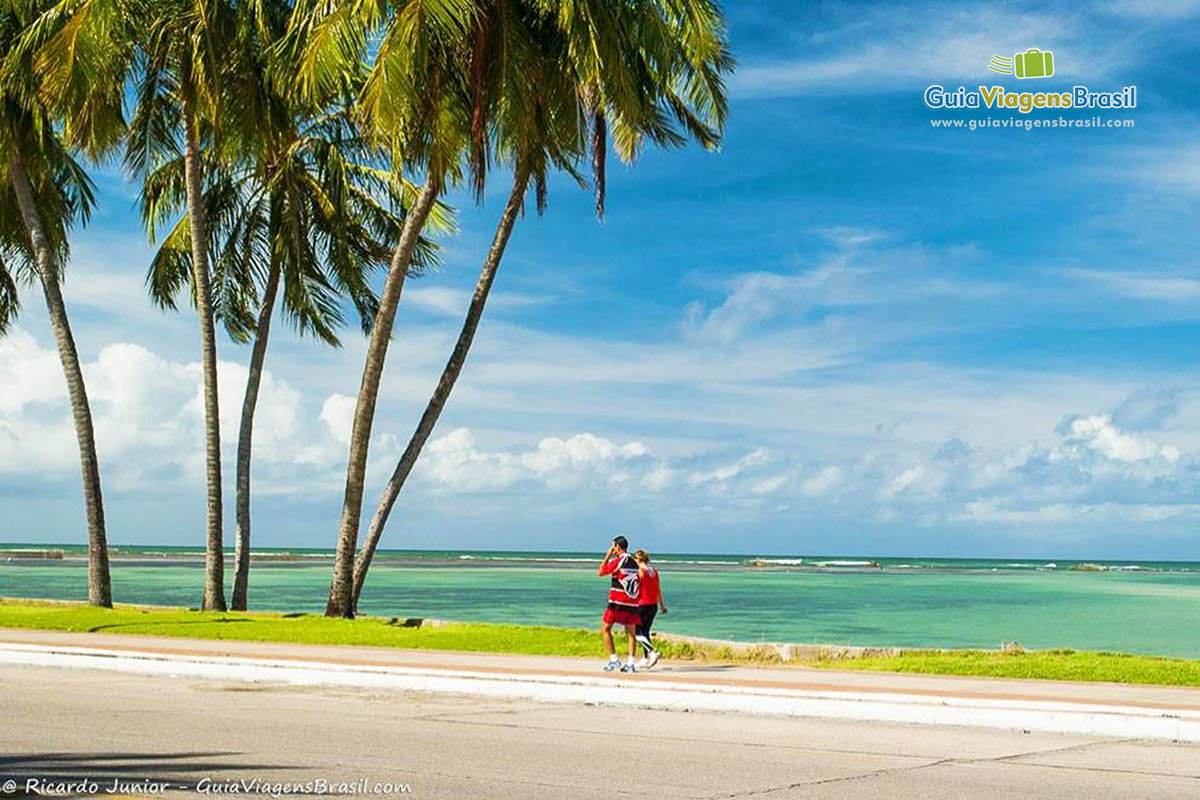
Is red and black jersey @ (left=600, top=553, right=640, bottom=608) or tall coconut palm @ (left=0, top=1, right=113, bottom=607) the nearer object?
red and black jersey @ (left=600, top=553, right=640, bottom=608)

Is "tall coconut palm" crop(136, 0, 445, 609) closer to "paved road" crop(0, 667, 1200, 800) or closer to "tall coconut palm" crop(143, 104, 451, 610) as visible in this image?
"tall coconut palm" crop(143, 104, 451, 610)

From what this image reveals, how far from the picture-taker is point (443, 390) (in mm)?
27453

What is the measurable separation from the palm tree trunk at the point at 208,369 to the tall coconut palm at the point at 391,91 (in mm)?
3134

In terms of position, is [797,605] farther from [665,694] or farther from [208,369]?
[665,694]

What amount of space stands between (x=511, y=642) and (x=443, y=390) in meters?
7.26

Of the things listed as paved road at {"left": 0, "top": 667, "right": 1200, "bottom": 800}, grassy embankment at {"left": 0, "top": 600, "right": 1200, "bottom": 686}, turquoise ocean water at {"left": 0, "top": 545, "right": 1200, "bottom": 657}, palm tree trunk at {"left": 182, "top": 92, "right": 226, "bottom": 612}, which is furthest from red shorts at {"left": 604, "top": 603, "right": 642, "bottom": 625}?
turquoise ocean water at {"left": 0, "top": 545, "right": 1200, "bottom": 657}

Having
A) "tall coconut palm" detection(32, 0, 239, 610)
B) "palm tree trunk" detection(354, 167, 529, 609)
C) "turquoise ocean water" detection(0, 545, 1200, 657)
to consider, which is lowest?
"turquoise ocean water" detection(0, 545, 1200, 657)

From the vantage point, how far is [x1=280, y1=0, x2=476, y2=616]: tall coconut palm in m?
22.2

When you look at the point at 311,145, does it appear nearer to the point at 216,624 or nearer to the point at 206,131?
the point at 206,131


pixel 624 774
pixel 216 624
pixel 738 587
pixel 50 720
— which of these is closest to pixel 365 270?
pixel 216 624

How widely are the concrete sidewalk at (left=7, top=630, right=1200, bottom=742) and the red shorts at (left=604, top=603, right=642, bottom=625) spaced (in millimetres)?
682

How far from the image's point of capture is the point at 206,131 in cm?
2973

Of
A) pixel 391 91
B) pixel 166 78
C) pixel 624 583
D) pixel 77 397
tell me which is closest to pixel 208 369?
pixel 77 397

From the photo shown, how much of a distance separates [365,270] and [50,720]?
2027 centimetres
